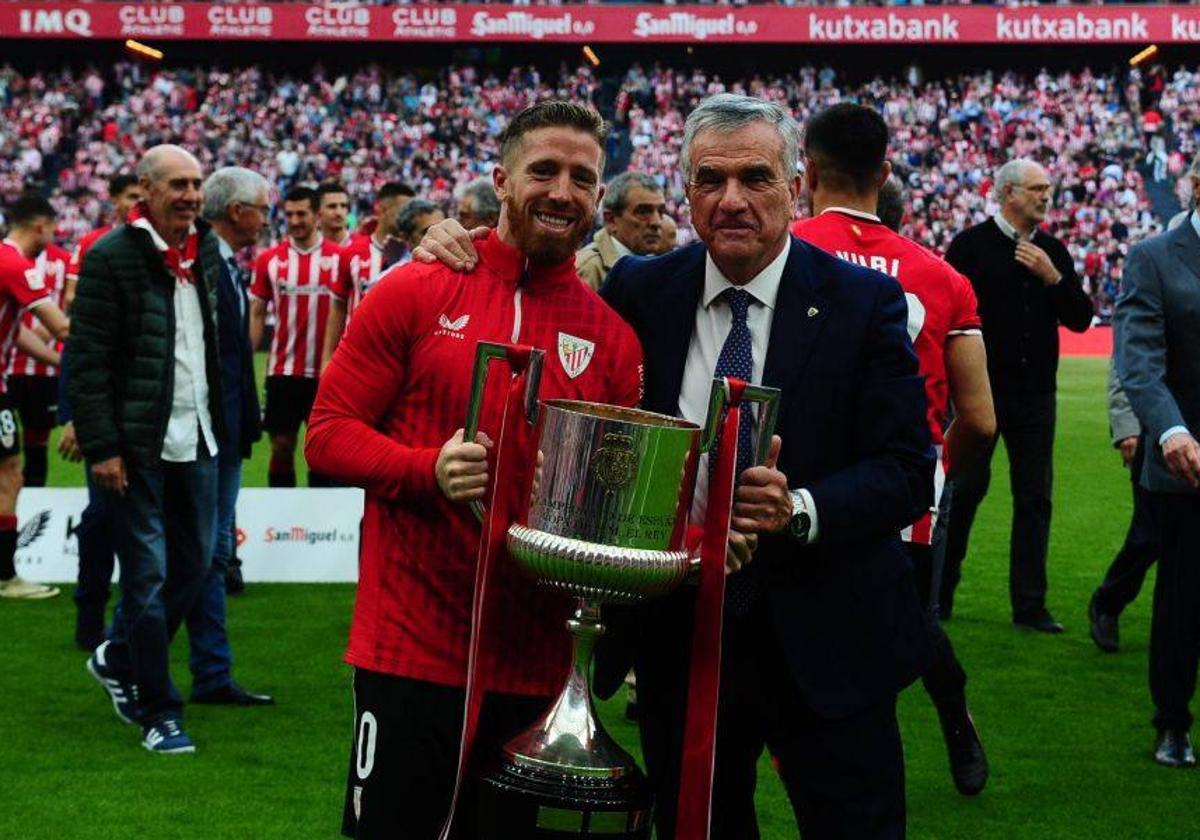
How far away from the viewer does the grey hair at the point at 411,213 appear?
7.79 metres

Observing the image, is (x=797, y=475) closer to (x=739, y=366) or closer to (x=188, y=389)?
(x=739, y=366)

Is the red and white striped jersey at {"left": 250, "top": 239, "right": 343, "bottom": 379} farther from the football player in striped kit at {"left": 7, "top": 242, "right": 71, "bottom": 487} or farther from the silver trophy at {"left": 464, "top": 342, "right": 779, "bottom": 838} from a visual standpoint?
the silver trophy at {"left": 464, "top": 342, "right": 779, "bottom": 838}

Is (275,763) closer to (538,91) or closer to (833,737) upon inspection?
(833,737)

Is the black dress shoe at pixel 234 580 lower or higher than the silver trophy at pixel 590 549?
lower

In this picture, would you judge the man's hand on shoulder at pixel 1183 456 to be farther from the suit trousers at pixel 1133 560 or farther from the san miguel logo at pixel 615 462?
the san miguel logo at pixel 615 462

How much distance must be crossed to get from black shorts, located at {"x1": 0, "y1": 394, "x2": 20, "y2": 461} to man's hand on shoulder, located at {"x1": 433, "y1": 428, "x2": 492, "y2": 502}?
251 inches

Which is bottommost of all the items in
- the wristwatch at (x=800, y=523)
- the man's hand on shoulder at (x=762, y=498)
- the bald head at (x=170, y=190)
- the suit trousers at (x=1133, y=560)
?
the suit trousers at (x=1133, y=560)

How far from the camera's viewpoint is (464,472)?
2754mm

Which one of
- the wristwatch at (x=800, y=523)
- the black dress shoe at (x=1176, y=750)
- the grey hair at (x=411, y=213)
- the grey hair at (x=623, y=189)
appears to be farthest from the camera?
the grey hair at (x=411, y=213)

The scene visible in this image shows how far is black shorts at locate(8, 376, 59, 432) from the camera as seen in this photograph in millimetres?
10781

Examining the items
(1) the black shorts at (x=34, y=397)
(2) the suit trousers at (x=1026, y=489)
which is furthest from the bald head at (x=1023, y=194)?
(1) the black shorts at (x=34, y=397)

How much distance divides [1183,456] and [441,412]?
2.75 meters

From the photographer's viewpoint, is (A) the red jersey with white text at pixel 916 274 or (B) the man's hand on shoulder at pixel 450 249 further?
(A) the red jersey with white text at pixel 916 274

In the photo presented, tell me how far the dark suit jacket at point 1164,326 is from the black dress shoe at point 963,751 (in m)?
0.97
